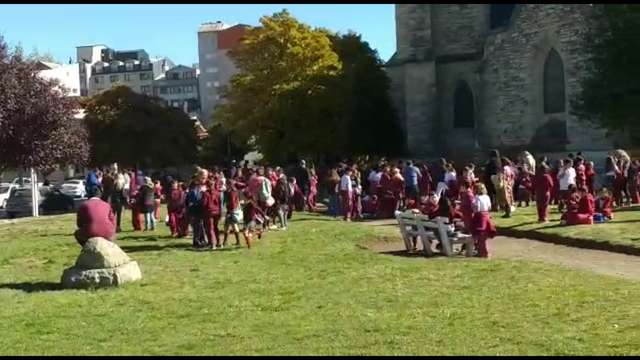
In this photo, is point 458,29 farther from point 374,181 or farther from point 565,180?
point 565,180

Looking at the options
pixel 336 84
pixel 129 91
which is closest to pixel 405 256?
pixel 336 84

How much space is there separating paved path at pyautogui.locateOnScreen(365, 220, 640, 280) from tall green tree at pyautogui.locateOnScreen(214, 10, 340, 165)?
32.3 meters

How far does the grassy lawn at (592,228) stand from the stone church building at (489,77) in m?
19.4

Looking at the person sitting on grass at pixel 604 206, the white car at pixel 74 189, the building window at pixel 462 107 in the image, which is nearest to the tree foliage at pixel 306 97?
the building window at pixel 462 107

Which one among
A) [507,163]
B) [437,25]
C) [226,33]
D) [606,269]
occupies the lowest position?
[606,269]

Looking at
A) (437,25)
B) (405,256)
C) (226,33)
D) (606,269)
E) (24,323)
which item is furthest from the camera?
(226,33)

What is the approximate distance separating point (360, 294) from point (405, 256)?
5.41 meters

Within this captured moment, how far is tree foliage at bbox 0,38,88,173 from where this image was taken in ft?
101

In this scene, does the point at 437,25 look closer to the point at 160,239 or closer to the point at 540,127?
the point at 540,127

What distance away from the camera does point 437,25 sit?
174 feet

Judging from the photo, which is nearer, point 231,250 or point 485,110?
point 231,250

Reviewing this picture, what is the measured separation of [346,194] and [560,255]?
10233mm

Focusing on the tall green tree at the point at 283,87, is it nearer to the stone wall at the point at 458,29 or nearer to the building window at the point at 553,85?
the stone wall at the point at 458,29

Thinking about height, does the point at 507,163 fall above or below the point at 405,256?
above
